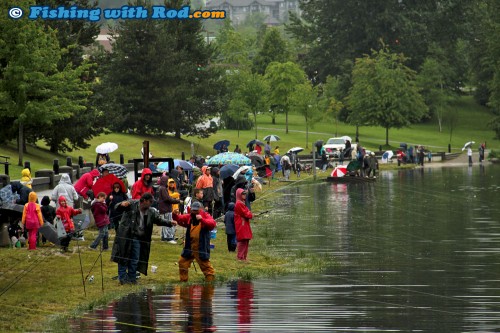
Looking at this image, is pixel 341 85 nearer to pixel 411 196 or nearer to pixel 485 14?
pixel 485 14

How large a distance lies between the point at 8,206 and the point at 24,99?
28360 mm

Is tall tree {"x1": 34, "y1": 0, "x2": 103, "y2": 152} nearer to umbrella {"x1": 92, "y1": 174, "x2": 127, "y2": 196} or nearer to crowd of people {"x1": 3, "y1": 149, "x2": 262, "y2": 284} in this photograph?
crowd of people {"x1": 3, "y1": 149, "x2": 262, "y2": 284}

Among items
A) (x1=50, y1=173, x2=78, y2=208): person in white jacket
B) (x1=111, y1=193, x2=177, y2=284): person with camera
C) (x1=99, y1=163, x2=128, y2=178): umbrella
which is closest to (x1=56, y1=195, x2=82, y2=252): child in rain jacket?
(x1=50, y1=173, x2=78, y2=208): person in white jacket

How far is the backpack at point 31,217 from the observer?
26.8 metres

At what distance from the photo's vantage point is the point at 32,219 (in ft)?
88.0

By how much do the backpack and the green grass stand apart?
36.6m

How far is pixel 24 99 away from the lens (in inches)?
2192

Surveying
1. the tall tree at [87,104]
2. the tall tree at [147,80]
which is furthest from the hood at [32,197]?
the tall tree at [147,80]

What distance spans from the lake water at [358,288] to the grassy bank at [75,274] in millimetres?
518

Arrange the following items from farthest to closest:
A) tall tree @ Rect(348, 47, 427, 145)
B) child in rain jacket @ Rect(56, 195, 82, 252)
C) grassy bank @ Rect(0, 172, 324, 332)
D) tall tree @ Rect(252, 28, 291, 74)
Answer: tall tree @ Rect(252, 28, 291, 74), tall tree @ Rect(348, 47, 427, 145), child in rain jacket @ Rect(56, 195, 82, 252), grassy bank @ Rect(0, 172, 324, 332)

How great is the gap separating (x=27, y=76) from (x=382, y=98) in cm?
6102

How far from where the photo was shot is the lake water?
18812 millimetres
